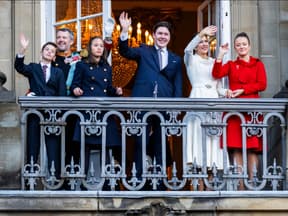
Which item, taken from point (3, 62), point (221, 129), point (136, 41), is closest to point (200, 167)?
point (221, 129)

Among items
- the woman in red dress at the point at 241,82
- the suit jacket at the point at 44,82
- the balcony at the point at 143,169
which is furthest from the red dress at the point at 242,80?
the suit jacket at the point at 44,82

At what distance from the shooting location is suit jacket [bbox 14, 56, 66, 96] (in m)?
14.9

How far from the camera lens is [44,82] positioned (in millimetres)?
14961

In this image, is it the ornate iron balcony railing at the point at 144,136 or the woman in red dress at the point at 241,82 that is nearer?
the ornate iron balcony railing at the point at 144,136

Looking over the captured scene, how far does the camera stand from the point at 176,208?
14.6 m

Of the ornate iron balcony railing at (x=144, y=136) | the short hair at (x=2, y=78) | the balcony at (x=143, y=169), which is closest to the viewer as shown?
the balcony at (x=143, y=169)

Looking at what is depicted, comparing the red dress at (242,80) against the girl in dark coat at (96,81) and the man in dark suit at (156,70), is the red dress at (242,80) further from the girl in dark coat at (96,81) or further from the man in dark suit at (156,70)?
the girl in dark coat at (96,81)

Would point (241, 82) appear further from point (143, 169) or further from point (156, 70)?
point (143, 169)

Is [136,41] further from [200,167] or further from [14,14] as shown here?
[200,167]

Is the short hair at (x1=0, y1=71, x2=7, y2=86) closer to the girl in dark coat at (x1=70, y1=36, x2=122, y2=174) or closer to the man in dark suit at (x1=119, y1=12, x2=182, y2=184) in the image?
the girl in dark coat at (x1=70, y1=36, x2=122, y2=174)

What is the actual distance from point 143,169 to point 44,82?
1318mm

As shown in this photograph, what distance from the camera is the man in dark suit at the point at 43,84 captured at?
1477 cm

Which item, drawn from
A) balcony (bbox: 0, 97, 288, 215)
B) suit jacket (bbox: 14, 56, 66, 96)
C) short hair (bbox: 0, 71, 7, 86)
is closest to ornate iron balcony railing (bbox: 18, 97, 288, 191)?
balcony (bbox: 0, 97, 288, 215)

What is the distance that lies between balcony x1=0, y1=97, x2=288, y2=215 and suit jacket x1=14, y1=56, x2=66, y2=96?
0.79 feet
